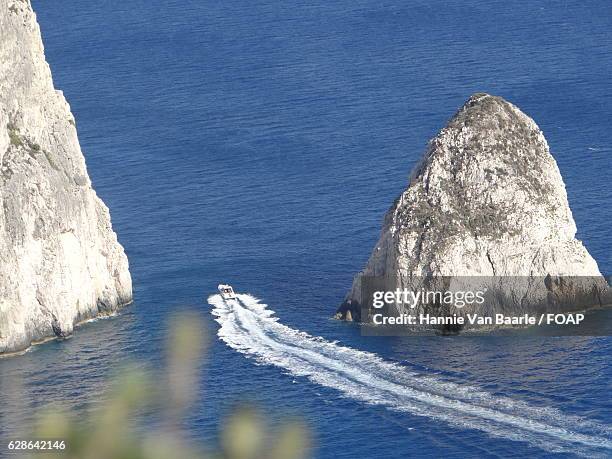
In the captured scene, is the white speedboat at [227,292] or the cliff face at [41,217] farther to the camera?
the white speedboat at [227,292]

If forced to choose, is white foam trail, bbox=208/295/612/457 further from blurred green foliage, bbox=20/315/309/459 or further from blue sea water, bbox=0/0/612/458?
blurred green foliage, bbox=20/315/309/459

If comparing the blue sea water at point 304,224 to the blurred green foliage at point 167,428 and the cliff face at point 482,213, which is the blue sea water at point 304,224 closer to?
the cliff face at point 482,213

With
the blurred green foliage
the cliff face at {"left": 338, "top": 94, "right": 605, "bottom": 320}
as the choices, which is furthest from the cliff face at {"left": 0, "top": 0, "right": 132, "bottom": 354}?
the blurred green foliage

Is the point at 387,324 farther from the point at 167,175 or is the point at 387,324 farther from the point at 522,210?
the point at 167,175

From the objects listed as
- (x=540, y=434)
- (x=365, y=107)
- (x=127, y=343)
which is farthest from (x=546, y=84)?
(x=540, y=434)

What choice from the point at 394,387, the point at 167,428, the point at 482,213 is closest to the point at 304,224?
the point at 482,213

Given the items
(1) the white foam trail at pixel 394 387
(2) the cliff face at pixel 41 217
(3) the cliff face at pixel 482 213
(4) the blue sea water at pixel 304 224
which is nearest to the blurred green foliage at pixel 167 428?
(4) the blue sea water at pixel 304 224
